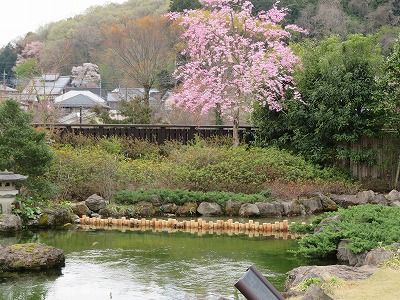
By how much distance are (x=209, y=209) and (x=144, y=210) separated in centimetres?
161

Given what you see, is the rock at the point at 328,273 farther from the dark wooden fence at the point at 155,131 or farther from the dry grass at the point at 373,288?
the dark wooden fence at the point at 155,131

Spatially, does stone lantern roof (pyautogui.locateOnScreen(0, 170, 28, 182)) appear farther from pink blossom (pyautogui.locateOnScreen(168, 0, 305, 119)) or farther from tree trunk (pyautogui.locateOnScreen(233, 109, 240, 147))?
pink blossom (pyautogui.locateOnScreen(168, 0, 305, 119))

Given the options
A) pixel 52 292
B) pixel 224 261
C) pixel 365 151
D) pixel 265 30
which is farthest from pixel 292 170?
pixel 52 292

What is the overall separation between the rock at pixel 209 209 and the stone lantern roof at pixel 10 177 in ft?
14.7

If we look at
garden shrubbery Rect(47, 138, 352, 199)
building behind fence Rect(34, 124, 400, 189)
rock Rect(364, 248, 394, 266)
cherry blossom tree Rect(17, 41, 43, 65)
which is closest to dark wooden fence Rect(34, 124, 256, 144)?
building behind fence Rect(34, 124, 400, 189)

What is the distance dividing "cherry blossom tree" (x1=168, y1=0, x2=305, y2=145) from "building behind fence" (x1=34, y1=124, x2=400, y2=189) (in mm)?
764

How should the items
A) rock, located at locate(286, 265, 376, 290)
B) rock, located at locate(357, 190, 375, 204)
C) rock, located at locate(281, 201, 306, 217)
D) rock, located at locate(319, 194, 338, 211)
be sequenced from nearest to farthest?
rock, located at locate(286, 265, 376, 290) < rock, located at locate(281, 201, 306, 217) < rock, located at locate(357, 190, 375, 204) < rock, located at locate(319, 194, 338, 211)

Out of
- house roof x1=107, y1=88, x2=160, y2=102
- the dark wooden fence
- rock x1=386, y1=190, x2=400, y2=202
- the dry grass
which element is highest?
house roof x1=107, y1=88, x2=160, y2=102

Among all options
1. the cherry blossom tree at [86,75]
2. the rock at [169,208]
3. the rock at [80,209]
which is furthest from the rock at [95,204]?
the cherry blossom tree at [86,75]

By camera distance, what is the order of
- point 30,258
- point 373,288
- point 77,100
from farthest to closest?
point 77,100, point 30,258, point 373,288

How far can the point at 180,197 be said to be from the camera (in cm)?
1625

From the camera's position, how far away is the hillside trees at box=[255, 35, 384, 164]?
18.6 m

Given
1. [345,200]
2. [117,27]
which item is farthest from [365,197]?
[117,27]

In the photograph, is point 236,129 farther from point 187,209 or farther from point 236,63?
point 187,209
